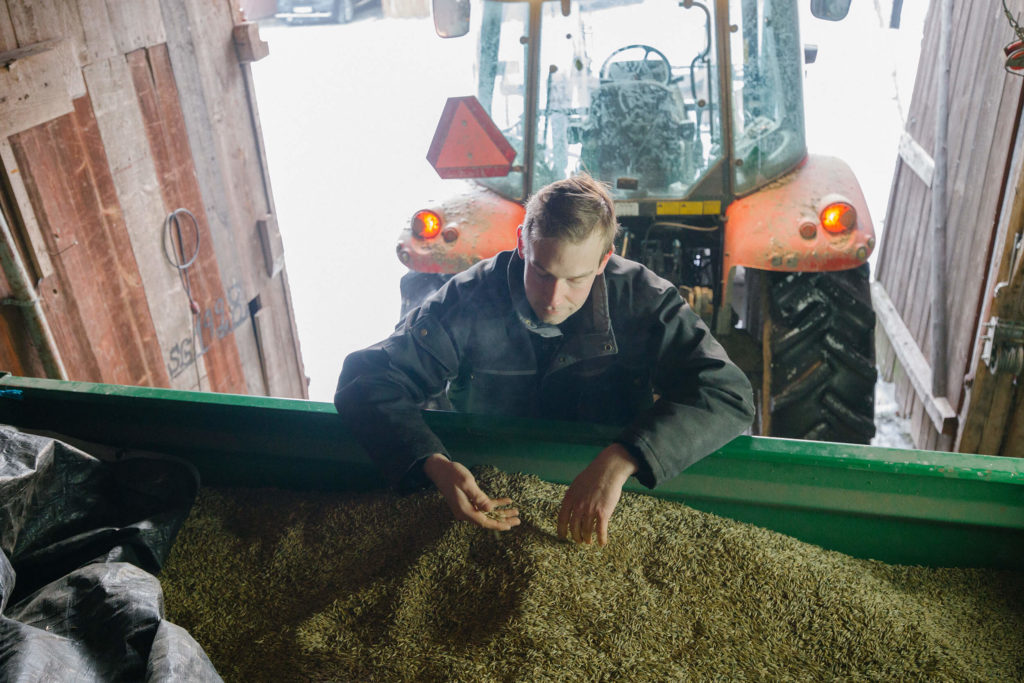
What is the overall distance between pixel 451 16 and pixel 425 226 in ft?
2.64

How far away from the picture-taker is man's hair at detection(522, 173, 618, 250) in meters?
1.67

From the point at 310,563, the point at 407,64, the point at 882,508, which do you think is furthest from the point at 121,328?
the point at 407,64

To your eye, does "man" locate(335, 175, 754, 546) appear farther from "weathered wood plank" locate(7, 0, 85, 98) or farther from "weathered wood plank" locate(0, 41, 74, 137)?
"weathered wood plank" locate(7, 0, 85, 98)

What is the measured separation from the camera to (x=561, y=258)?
1.68m

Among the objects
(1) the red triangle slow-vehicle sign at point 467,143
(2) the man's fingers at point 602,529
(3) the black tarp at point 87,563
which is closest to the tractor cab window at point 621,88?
(1) the red triangle slow-vehicle sign at point 467,143

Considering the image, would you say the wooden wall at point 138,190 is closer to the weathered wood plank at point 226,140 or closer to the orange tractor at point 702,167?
the weathered wood plank at point 226,140

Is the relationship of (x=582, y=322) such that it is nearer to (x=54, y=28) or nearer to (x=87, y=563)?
(x=87, y=563)

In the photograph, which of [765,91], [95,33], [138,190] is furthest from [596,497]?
[95,33]

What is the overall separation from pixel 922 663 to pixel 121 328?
2.67m

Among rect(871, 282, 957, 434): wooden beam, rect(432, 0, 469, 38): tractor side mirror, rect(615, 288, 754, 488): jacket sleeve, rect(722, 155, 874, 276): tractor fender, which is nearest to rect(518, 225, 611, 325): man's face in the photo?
rect(615, 288, 754, 488): jacket sleeve

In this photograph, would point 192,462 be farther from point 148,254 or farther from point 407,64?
point 407,64

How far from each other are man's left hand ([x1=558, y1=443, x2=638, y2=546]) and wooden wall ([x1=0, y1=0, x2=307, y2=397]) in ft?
6.02

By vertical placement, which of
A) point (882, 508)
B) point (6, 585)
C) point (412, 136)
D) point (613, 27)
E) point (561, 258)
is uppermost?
point (613, 27)

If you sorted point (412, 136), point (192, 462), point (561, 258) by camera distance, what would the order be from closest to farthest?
1. point (561, 258)
2. point (192, 462)
3. point (412, 136)
